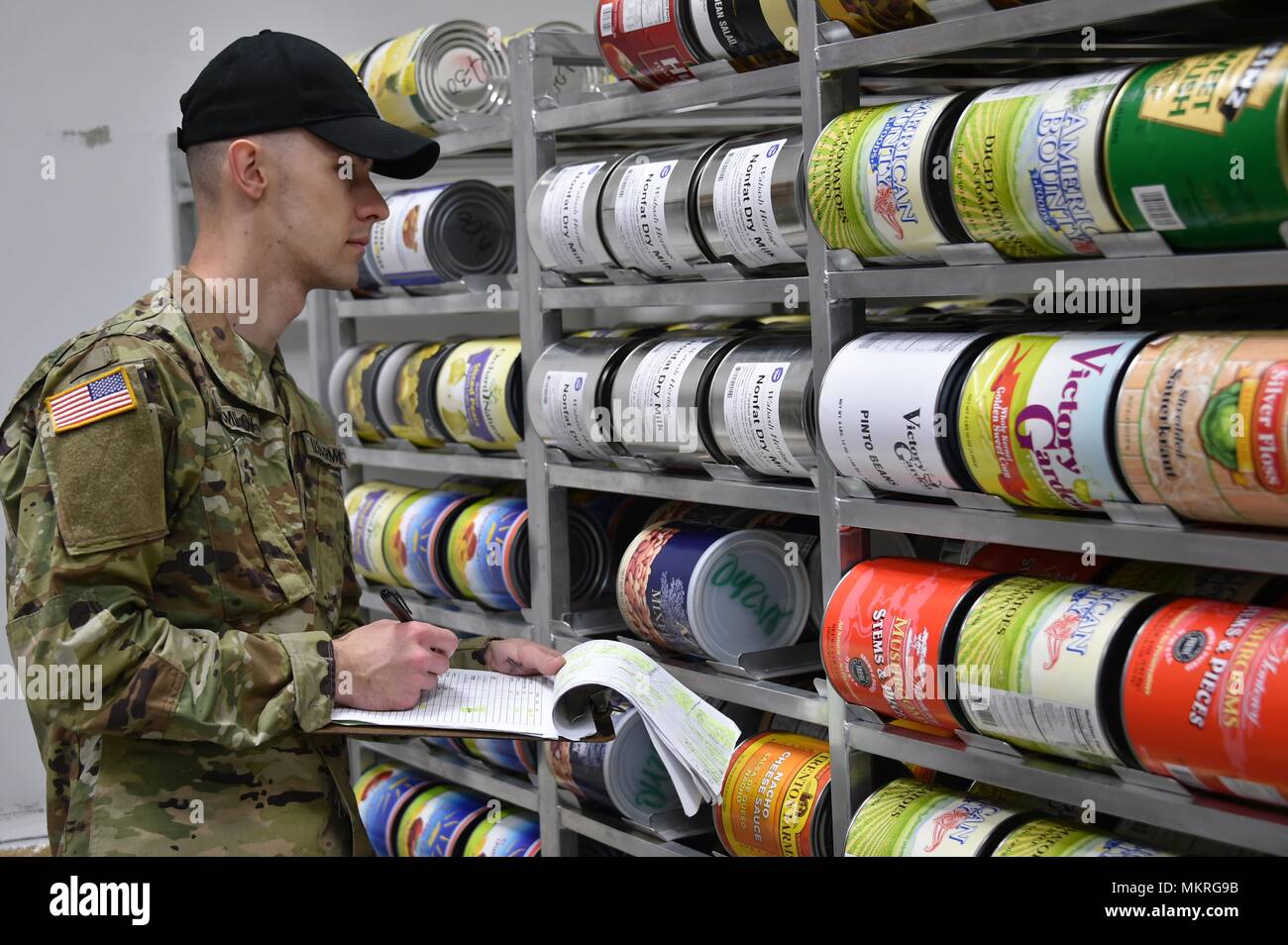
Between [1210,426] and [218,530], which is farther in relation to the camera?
[218,530]

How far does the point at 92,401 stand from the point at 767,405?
986mm

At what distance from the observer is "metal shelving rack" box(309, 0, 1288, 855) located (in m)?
1.61

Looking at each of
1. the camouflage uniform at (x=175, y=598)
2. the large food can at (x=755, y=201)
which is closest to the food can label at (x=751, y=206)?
the large food can at (x=755, y=201)

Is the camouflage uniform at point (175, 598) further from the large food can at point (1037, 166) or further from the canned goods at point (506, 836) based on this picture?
the large food can at point (1037, 166)

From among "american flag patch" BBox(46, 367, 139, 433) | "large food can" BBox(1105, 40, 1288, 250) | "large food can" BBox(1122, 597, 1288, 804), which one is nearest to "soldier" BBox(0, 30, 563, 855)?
"american flag patch" BBox(46, 367, 139, 433)

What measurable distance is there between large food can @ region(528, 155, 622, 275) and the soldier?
0.47m

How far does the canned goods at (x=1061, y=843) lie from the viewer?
1.73 m

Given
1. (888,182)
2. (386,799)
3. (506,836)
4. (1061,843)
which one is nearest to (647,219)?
(888,182)

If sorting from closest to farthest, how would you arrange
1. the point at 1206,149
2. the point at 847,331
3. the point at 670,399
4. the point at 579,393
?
the point at 1206,149, the point at 847,331, the point at 670,399, the point at 579,393

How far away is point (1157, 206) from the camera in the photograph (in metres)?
1.57

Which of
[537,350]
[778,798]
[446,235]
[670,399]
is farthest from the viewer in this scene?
[446,235]

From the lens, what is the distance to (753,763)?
230cm

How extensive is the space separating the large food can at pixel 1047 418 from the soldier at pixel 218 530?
2.36 ft

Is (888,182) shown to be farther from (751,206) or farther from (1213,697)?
(1213,697)
